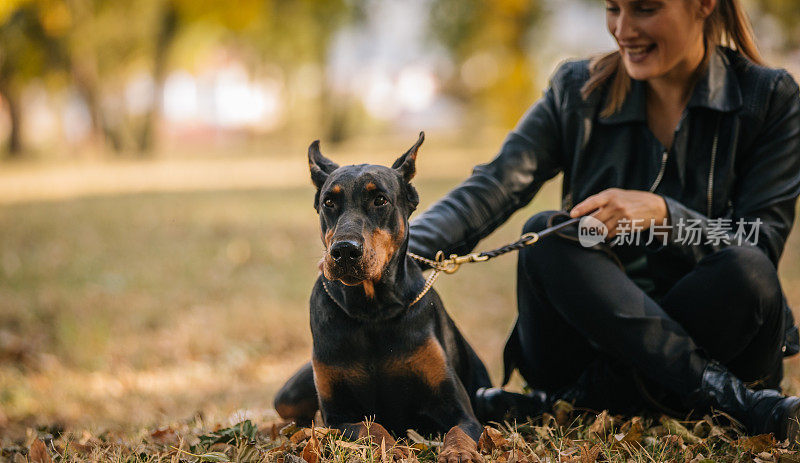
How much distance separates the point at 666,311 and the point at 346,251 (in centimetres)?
142

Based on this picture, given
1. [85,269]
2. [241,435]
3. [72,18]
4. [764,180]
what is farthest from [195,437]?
[72,18]

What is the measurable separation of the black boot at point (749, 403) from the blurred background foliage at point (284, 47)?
10.1 meters

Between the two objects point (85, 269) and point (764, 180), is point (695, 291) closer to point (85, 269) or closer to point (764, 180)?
point (764, 180)

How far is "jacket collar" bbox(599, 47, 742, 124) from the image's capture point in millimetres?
3150

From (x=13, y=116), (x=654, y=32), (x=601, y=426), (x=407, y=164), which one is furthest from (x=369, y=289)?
(x=13, y=116)

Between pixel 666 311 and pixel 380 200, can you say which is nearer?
pixel 380 200

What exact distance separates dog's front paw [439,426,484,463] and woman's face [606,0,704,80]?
1601mm

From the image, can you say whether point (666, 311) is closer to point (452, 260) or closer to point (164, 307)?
point (452, 260)

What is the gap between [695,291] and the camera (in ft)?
9.41

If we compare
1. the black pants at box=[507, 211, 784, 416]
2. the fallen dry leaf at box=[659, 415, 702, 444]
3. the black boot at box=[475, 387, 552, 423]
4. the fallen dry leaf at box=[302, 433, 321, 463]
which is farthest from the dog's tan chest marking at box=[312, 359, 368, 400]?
the fallen dry leaf at box=[659, 415, 702, 444]

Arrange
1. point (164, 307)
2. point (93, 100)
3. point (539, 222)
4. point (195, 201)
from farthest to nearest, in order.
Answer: point (93, 100), point (195, 201), point (164, 307), point (539, 222)

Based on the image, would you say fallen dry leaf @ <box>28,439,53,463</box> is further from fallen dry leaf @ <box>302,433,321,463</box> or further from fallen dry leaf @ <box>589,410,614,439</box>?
fallen dry leaf @ <box>589,410,614,439</box>

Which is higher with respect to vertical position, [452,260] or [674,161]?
[674,161]

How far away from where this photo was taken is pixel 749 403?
108 inches
